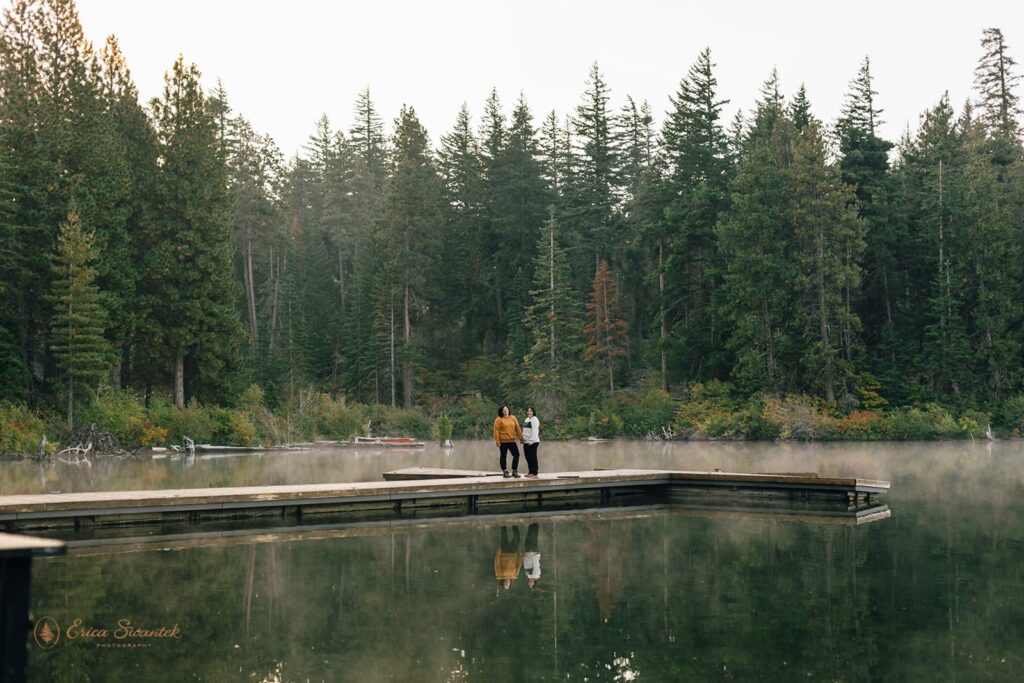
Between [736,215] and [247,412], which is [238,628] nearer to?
[247,412]

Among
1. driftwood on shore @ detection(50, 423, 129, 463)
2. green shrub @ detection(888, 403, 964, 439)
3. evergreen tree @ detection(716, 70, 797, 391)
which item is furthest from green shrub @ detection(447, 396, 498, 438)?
driftwood on shore @ detection(50, 423, 129, 463)

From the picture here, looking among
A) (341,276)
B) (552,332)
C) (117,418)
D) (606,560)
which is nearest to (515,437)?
(606,560)

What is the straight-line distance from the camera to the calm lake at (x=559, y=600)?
9.43 metres

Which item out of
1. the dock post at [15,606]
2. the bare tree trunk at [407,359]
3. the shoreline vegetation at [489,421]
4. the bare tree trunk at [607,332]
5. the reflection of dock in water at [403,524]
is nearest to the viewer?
the dock post at [15,606]

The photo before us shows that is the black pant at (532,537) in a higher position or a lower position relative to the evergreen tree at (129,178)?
lower

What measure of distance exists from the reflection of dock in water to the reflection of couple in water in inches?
76.2

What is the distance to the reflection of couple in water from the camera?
44.7 feet

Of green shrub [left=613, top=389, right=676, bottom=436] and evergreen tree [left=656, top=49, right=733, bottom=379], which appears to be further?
evergreen tree [left=656, top=49, right=733, bottom=379]

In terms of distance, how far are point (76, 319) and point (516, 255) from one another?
32.8 metres

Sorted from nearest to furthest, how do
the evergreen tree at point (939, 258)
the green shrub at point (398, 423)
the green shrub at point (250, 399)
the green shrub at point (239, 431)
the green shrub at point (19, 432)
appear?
1. the green shrub at point (19, 432)
2. the green shrub at point (239, 431)
3. the green shrub at point (250, 399)
4. the evergreen tree at point (939, 258)
5. the green shrub at point (398, 423)

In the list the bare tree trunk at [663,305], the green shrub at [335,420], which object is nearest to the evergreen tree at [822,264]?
the bare tree trunk at [663,305]

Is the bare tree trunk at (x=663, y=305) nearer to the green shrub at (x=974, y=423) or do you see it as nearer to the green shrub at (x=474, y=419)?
the green shrub at (x=474, y=419)

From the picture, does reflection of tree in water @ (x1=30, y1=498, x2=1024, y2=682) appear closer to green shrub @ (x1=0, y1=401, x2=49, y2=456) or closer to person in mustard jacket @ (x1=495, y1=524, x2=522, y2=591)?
person in mustard jacket @ (x1=495, y1=524, x2=522, y2=591)

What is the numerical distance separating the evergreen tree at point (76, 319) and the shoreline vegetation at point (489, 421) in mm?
1350
